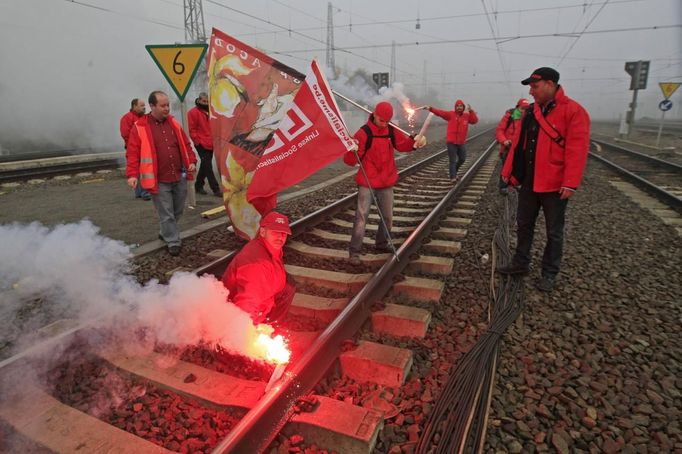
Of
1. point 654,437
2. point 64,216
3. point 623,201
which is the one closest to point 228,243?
point 64,216

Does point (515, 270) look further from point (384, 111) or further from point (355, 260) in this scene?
point (384, 111)

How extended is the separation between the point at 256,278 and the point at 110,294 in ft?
5.91

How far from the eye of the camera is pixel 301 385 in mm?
2732

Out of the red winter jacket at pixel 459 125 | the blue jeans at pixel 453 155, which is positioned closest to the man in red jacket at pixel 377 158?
the red winter jacket at pixel 459 125

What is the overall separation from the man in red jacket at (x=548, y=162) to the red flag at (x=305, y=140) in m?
1.98

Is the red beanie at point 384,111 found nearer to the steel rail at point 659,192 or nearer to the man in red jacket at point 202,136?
the man in red jacket at point 202,136

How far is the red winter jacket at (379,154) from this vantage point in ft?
15.9

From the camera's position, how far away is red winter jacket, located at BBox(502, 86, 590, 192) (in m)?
4.01

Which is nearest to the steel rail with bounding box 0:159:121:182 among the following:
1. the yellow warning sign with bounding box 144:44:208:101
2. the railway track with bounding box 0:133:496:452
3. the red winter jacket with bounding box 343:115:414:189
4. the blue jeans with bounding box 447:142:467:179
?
the yellow warning sign with bounding box 144:44:208:101

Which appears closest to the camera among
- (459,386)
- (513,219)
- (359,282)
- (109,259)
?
(459,386)

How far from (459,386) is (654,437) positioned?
1.12 meters

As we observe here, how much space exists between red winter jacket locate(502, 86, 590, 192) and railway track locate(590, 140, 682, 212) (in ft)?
18.5

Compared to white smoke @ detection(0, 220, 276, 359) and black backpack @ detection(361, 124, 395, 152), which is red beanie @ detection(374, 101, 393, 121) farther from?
white smoke @ detection(0, 220, 276, 359)

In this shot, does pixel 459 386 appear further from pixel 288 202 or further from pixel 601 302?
pixel 288 202
